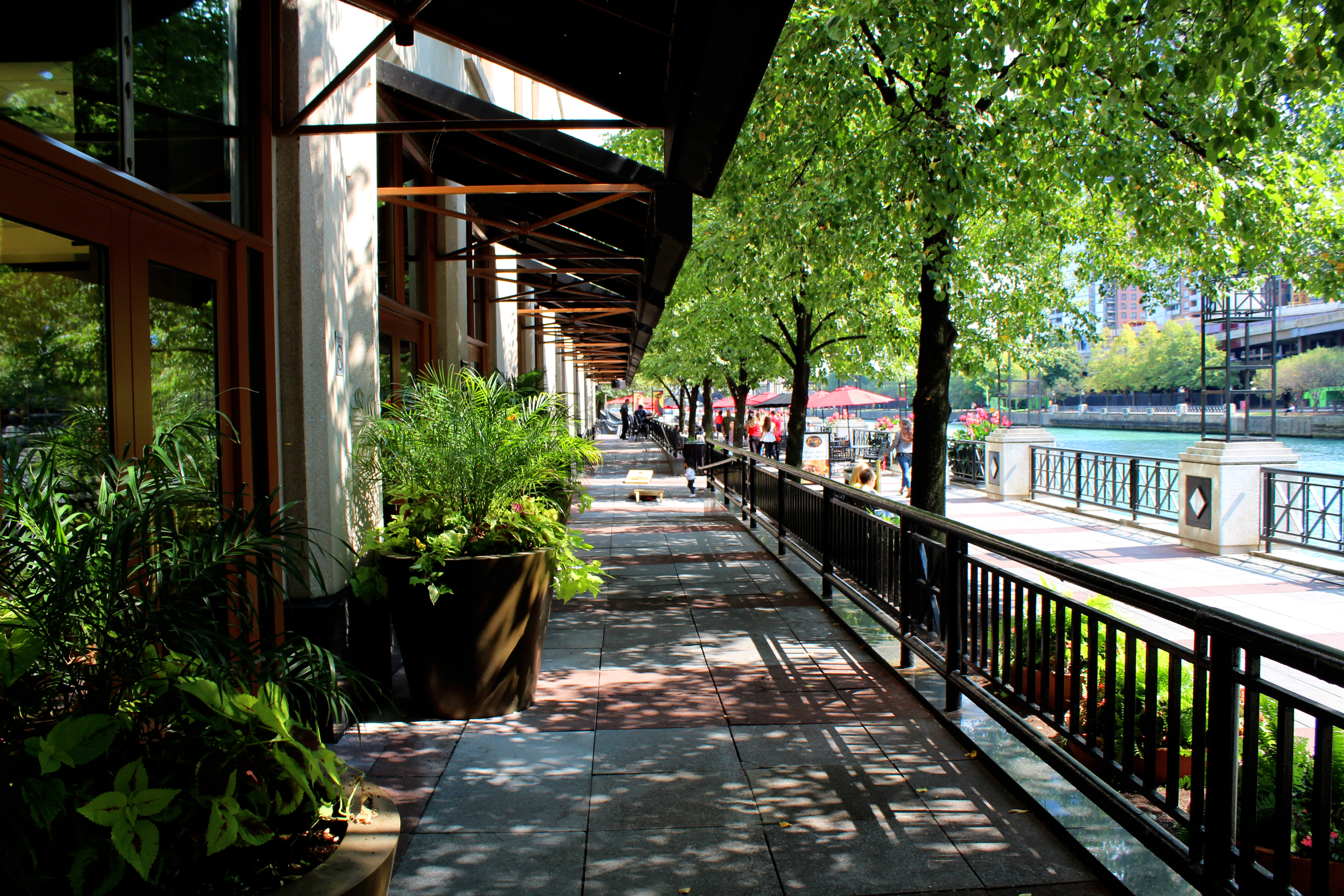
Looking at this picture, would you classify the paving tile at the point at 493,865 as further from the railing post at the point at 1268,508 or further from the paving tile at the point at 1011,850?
the railing post at the point at 1268,508

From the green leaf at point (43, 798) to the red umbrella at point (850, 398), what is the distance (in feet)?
114

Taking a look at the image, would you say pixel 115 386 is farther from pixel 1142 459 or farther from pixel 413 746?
pixel 1142 459

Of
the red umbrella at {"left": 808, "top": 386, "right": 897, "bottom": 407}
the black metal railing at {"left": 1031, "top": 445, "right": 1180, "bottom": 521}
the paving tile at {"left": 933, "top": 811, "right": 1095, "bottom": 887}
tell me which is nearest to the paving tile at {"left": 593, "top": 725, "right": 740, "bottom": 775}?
the paving tile at {"left": 933, "top": 811, "right": 1095, "bottom": 887}

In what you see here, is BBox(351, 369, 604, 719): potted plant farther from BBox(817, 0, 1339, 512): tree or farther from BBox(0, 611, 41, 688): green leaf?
BBox(817, 0, 1339, 512): tree

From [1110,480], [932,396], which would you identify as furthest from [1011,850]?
[1110,480]

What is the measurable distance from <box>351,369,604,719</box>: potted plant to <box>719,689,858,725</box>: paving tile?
1086 millimetres

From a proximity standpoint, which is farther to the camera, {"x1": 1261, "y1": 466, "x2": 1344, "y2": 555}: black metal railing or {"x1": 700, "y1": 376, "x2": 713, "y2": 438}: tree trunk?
{"x1": 700, "y1": 376, "x2": 713, "y2": 438}: tree trunk

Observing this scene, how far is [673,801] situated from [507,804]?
2.28ft

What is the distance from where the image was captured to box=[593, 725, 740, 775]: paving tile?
13.6 feet

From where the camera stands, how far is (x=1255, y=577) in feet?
34.8

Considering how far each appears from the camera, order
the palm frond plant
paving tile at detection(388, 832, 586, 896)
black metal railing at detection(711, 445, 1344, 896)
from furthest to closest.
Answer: the palm frond plant, paving tile at detection(388, 832, 586, 896), black metal railing at detection(711, 445, 1344, 896)

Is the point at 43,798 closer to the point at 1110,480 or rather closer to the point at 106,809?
the point at 106,809

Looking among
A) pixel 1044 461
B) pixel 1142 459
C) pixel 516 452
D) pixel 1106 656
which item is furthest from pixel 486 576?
pixel 1044 461

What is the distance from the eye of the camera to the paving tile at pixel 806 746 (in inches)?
165
